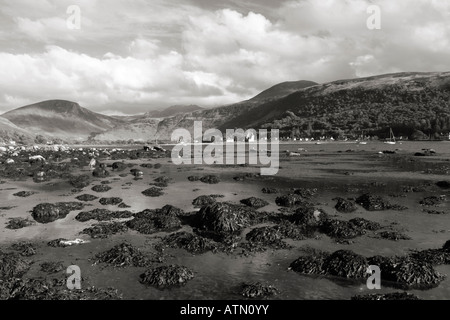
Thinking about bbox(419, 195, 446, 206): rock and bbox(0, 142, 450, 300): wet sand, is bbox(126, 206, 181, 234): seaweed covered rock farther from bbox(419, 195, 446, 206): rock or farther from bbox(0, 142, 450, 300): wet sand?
bbox(419, 195, 446, 206): rock

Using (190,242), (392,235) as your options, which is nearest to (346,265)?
(392,235)

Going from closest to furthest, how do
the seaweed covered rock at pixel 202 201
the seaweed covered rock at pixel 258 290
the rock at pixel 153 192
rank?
the seaweed covered rock at pixel 258 290, the seaweed covered rock at pixel 202 201, the rock at pixel 153 192

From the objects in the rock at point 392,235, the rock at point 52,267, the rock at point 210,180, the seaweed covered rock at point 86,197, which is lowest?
the rock at point 52,267

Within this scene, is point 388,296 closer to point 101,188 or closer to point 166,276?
point 166,276

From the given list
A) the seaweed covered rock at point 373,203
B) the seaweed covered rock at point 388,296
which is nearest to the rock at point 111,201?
the seaweed covered rock at point 373,203

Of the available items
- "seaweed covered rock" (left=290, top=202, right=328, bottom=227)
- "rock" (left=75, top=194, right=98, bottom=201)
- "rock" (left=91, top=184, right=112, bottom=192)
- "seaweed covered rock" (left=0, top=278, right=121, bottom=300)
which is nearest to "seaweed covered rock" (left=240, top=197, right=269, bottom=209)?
"seaweed covered rock" (left=290, top=202, right=328, bottom=227)

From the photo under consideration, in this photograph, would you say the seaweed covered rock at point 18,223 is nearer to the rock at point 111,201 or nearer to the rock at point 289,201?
the rock at point 111,201
